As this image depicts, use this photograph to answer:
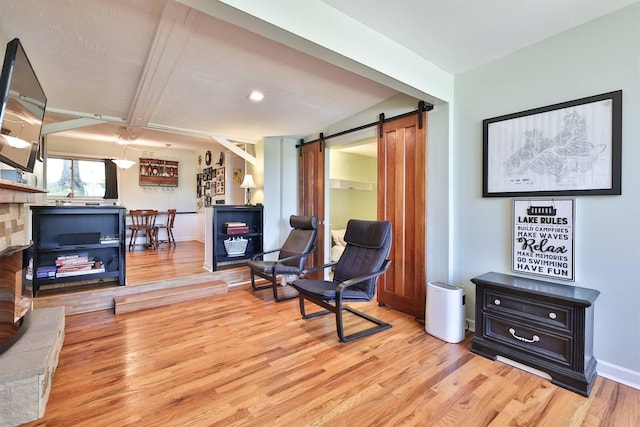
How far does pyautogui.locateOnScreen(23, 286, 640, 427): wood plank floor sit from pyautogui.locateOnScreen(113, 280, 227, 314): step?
1.43ft

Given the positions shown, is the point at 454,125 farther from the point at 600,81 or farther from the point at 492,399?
the point at 492,399

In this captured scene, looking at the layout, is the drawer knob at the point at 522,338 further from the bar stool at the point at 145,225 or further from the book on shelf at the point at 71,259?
the bar stool at the point at 145,225

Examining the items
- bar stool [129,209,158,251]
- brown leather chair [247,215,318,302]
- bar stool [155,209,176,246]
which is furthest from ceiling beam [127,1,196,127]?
bar stool [155,209,176,246]

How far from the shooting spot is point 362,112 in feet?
12.0

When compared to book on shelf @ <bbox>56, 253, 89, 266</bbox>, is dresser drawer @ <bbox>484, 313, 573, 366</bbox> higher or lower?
lower

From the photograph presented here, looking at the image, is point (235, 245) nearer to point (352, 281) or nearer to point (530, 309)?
point (352, 281)

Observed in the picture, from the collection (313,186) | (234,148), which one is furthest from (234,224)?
(313,186)

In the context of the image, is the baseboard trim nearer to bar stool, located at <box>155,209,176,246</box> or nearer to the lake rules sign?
the lake rules sign

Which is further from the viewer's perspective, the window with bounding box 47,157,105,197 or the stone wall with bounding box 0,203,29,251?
the window with bounding box 47,157,105,197

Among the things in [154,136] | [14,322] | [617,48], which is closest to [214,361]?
[14,322]

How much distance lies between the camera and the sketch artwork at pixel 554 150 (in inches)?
78.6

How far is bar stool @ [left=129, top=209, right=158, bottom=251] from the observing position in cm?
632

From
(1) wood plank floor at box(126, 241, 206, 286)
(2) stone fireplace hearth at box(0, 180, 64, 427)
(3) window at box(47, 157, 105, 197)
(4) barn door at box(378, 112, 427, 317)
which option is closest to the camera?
(2) stone fireplace hearth at box(0, 180, 64, 427)

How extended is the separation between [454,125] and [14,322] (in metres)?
3.85
